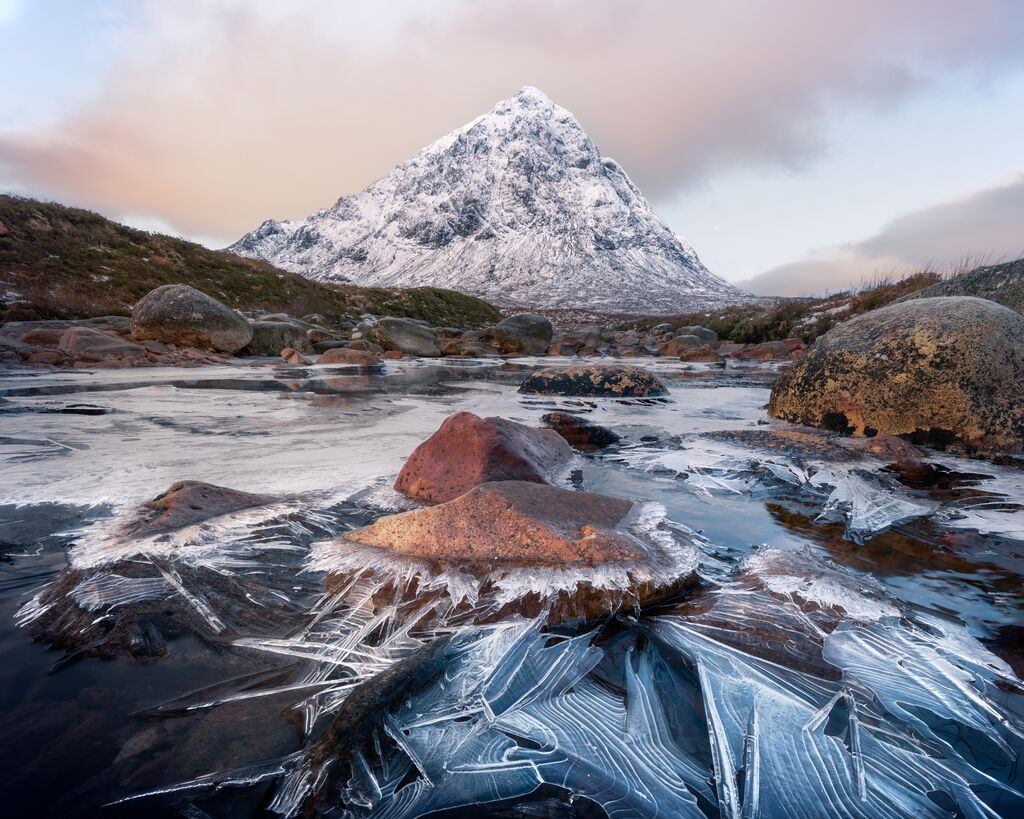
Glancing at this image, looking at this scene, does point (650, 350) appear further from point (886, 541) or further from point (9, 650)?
point (9, 650)

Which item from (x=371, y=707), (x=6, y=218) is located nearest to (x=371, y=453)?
(x=371, y=707)

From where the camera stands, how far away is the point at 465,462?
2451 mm

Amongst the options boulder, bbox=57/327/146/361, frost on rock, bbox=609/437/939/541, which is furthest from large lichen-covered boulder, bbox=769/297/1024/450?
boulder, bbox=57/327/146/361

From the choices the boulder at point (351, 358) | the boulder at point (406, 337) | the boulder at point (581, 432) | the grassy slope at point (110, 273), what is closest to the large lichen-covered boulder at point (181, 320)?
the boulder at point (351, 358)

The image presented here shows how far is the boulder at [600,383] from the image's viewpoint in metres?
6.71

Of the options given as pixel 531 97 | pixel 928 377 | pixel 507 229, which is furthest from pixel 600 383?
pixel 531 97

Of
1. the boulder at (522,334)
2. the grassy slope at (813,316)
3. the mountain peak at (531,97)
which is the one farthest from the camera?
the mountain peak at (531,97)

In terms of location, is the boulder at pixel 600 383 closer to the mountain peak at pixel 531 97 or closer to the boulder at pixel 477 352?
the boulder at pixel 477 352

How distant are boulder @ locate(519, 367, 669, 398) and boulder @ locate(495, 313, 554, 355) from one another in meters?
11.2

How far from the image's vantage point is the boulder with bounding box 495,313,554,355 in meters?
18.3

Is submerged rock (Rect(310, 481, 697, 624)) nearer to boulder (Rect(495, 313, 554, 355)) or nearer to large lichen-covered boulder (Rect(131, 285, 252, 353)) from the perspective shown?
large lichen-covered boulder (Rect(131, 285, 252, 353))

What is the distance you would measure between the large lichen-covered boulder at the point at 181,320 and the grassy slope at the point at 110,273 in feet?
14.9

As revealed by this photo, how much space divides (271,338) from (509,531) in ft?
46.1

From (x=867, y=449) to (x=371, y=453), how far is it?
3.10 metres
